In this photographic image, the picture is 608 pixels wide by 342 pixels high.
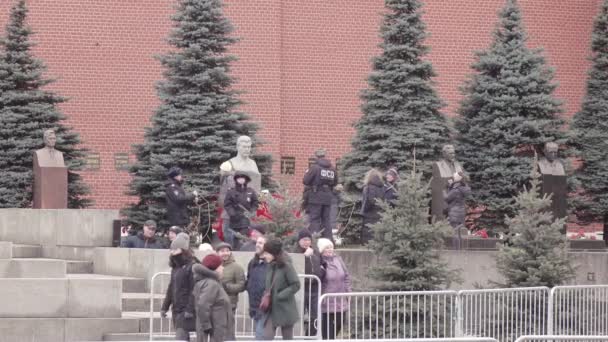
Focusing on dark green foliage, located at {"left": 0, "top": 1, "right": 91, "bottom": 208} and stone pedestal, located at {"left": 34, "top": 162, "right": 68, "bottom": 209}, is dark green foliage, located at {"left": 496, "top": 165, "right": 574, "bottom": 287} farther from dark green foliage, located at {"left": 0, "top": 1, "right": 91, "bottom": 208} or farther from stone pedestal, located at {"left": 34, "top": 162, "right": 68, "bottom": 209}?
dark green foliage, located at {"left": 0, "top": 1, "right": 91, "bottom": 208}

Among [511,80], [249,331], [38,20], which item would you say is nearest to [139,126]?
[38,20]

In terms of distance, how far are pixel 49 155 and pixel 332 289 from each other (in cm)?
823

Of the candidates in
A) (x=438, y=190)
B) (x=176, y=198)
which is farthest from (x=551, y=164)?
(x=176, y=198)

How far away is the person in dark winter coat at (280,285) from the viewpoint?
51.5ft

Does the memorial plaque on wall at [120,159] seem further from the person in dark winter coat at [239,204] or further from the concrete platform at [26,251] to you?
the person in dark winter coat at [239,204]

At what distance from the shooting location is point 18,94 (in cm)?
2731

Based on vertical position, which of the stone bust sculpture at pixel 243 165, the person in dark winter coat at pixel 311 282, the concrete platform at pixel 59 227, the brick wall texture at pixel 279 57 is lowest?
the person in dark winter coat at pixel 311 282

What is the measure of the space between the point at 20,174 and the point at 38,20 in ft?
20.0

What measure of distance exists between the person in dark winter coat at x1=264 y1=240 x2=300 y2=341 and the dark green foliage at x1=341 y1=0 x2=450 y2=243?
11.7 m

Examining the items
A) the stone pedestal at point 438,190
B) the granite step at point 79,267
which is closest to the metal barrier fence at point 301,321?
the granite step at point 79,267

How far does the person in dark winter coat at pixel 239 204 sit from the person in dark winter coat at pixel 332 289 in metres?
3.52

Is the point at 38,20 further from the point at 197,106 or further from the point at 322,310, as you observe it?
A: the point at 322,310

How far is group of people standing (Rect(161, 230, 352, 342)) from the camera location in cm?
1534

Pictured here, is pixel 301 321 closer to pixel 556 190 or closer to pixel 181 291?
pixel 181 291
